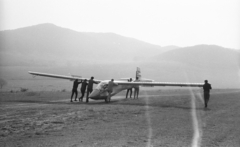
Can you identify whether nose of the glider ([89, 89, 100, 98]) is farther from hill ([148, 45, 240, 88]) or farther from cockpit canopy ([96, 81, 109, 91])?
hill ([148, 45, 240, 88])

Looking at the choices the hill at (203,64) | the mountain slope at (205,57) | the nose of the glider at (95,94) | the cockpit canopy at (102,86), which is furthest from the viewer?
the mountain slope at (205,57)

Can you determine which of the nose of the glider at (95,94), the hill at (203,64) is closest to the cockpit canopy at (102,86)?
the nose of the glider at (95,94)

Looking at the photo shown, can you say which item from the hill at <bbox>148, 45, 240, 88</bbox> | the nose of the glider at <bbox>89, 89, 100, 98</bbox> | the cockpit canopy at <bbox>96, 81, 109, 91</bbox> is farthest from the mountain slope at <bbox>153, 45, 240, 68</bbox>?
the nose of the glider at <bbox>89, 89, 100, 98</bbox>

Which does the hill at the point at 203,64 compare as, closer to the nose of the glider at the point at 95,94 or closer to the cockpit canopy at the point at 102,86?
the cockpit canopy at the point at 102,86

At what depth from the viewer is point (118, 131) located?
30.6 feet

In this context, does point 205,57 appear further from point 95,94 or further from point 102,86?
point 95,94

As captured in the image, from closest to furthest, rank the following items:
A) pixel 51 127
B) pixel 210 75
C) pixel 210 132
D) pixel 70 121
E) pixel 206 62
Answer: pixel 210 132 < pixel 51 127 < pixel 70 121 < pixel 210 75 < pixel 206 62

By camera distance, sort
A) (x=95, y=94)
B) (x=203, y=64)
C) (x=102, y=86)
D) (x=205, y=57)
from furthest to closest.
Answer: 1. (x=205, y=57)
2. (x=203, y=64)
3. (x=102, y=86)
4. (x=95, y=94)

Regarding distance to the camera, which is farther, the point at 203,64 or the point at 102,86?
the point at 203,64

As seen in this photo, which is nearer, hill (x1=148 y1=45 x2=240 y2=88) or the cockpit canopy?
the cockpit canopy

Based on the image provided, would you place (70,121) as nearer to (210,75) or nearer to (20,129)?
(20,129)

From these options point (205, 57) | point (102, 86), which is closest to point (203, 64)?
point (205, 57)

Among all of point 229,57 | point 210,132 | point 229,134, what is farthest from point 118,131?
point 229,57

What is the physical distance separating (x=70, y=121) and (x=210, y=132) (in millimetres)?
6533
